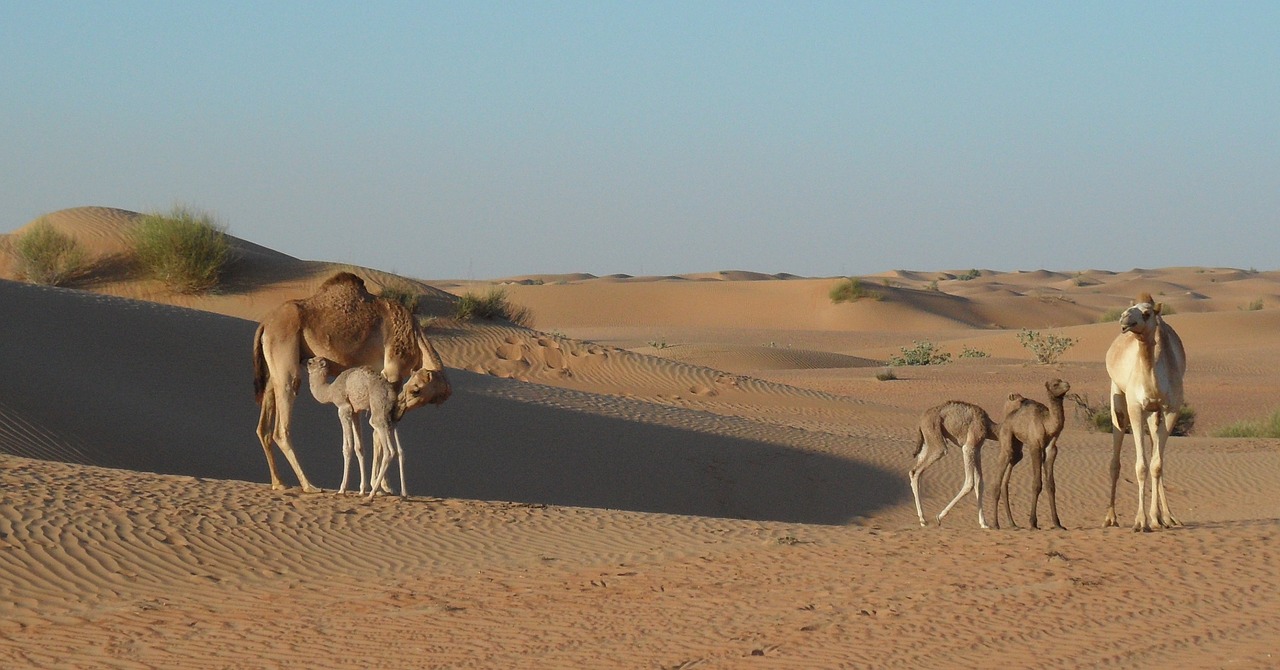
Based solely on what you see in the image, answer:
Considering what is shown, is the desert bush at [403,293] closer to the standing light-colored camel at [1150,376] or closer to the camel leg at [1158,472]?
the camel leg at [1158,472]

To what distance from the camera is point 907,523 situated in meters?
15.2

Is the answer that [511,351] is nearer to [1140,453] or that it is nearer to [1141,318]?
[1140,453]

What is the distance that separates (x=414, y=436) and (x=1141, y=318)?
10520 millimetres

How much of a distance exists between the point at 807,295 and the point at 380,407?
56.7 meters

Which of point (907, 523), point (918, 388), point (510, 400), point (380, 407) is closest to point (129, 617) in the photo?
point (380, 407)

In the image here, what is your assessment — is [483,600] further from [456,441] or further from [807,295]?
[807,295]

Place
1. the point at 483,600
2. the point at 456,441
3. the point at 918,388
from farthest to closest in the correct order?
1. the point at 918,388
2. the point at 456,441
3. the point at 483,600

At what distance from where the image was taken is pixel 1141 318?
376 inches

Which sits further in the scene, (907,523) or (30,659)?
(907,523)

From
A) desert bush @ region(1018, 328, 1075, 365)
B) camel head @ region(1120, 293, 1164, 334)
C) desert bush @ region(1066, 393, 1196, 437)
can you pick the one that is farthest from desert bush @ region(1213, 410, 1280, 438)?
camel head @ region(1120, 293, 1164, 334)

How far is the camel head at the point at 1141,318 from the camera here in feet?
30.9

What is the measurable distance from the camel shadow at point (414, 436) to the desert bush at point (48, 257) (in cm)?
1120

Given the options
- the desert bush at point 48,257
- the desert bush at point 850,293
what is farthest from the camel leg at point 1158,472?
the desert bush at point 850,293

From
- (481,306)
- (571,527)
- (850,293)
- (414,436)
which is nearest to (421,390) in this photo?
(571,527)
